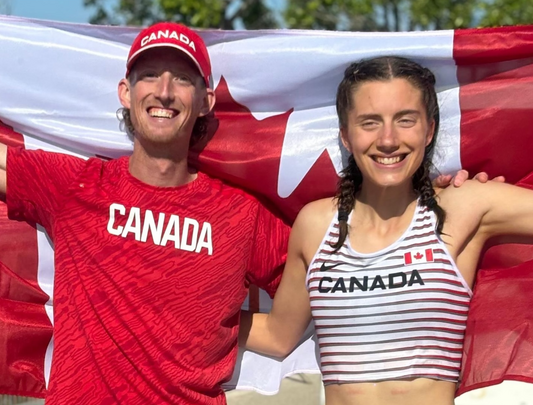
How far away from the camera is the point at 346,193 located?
3289 mm

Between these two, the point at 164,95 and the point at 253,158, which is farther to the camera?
the point at 253,158

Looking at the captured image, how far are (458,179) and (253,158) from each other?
0.95 m

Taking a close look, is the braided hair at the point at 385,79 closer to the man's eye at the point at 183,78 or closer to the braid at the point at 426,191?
the braid at the point at 426,191

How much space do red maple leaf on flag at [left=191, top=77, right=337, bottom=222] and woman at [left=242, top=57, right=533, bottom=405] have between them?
432mm

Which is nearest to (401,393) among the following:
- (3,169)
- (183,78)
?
(183,78)

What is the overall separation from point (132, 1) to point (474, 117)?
14846 millimetres

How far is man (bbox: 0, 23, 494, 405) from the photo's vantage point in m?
3.19

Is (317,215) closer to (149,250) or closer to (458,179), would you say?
(458,179)

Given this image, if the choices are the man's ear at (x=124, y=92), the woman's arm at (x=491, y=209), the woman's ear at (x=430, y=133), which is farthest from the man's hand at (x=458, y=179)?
the man's ear at (x=124, y=92)

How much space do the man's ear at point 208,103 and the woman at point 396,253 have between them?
0.64 m

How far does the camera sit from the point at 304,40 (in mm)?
3695

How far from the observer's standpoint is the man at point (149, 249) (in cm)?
319

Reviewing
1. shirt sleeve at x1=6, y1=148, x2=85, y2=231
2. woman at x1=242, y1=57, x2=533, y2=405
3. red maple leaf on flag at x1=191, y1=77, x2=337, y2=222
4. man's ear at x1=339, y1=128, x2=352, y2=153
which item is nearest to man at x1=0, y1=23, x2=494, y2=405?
shirt sleeve at x1=6, y1=148, x2=85, y2=231

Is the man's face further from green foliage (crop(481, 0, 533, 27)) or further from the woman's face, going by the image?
green foliage (crop(481, 0, 533, 27))
